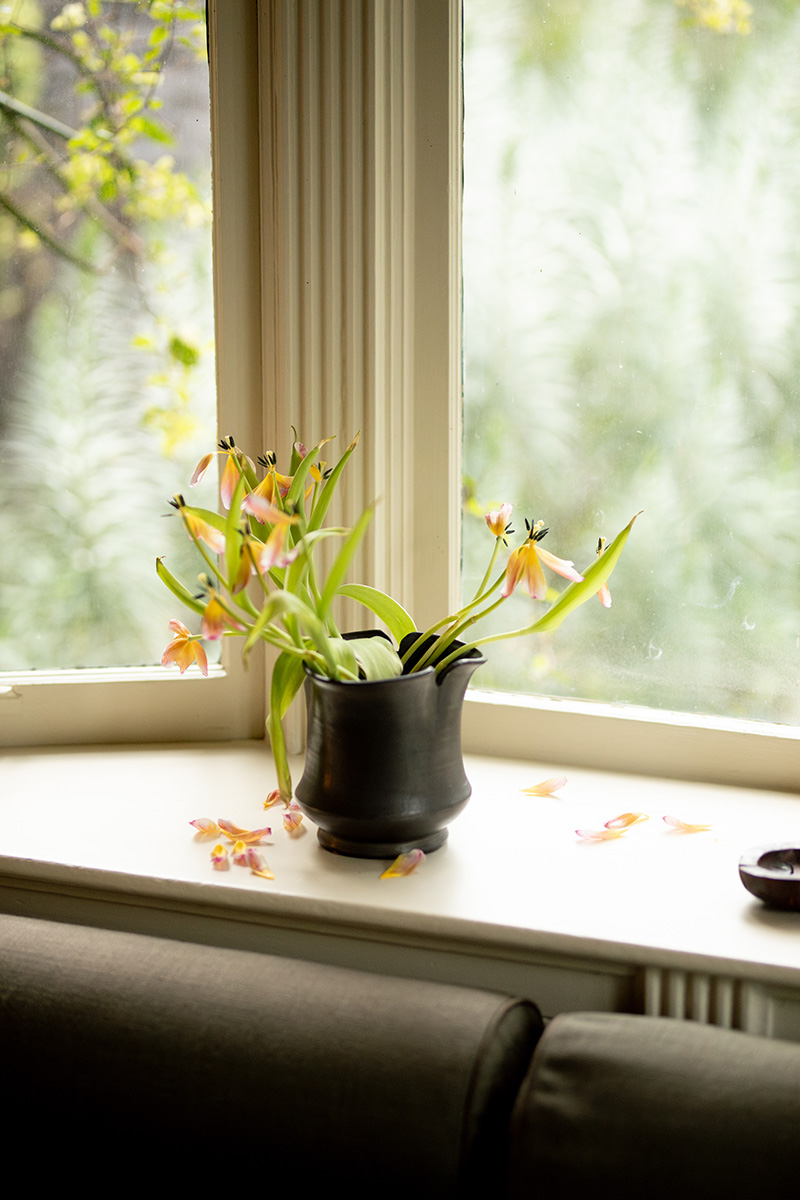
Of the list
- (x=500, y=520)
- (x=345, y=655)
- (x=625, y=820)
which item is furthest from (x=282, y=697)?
(x=625, y=820)

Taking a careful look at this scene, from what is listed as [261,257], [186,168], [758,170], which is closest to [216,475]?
[261,257]

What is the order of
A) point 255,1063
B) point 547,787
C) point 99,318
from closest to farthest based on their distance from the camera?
point 255,1063 < point 547,787 < point 99,318

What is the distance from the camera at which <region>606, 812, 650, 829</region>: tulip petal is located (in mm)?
1106

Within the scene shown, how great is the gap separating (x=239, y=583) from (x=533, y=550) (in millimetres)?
311

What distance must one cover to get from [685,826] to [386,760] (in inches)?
13.8

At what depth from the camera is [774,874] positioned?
0.93 metres

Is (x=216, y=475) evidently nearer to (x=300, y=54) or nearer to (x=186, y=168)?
(x=186, y=168)

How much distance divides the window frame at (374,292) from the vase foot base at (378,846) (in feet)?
0.92

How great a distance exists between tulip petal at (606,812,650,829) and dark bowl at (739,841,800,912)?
154 mm

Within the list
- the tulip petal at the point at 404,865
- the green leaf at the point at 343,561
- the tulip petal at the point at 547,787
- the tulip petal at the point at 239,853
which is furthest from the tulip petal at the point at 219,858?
the tulip petal at the point at 547,787

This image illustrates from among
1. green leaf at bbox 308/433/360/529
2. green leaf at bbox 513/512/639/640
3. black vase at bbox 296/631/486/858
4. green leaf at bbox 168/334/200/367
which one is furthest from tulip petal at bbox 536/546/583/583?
green leaf at bbox 168/334/200/367

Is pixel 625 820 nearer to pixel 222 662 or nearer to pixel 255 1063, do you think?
pixel 255 1063

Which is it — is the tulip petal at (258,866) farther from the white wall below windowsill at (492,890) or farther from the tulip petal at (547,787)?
the tulip petal at (547,787)

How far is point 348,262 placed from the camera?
126 centimetres
